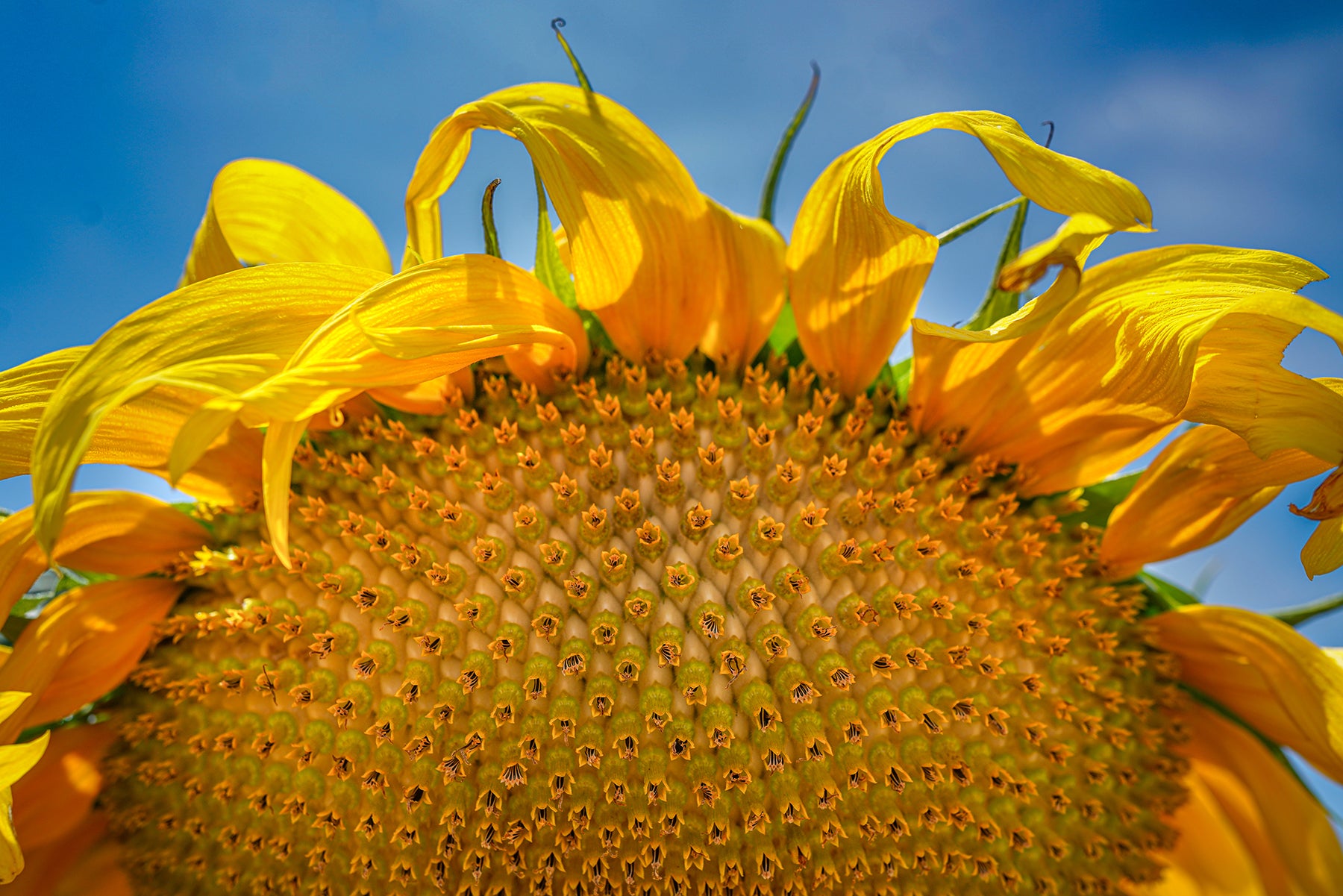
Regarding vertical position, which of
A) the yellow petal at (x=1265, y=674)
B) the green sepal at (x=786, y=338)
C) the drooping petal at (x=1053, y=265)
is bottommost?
the yellow petal at (x=1265, y=674)

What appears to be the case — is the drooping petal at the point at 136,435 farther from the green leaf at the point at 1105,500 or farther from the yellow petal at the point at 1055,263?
the green leaf at the point at 1105,500

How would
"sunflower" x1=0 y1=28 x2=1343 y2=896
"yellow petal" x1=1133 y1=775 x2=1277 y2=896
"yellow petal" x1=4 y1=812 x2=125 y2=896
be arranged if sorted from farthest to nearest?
"yellow petal" x1=1133 y1=775 x2=1277 y2=896 → "yellow petal" x1=4 y1=812 x2=125 y2=896 → "sunflower" x1=0 y1=28 x2=1343 y2=896

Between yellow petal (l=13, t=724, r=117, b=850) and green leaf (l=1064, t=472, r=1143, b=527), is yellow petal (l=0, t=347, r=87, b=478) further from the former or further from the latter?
green leaf (l=1064, t=472, r=1143, b=527)

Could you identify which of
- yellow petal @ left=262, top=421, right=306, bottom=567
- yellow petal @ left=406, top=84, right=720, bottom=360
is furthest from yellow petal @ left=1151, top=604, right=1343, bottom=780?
yellow petal @ left=262, top=421, right=306, bottom=567

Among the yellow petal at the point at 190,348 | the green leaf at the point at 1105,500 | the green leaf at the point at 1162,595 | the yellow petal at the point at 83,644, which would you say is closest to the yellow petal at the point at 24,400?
the yellow petal at the point at 190,348

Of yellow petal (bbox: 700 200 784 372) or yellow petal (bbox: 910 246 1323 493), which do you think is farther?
yellow petal (bbox: 700 200 784 372)

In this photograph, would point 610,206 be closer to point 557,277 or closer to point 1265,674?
point 557,277

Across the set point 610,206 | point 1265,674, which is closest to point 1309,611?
point 1265,674
